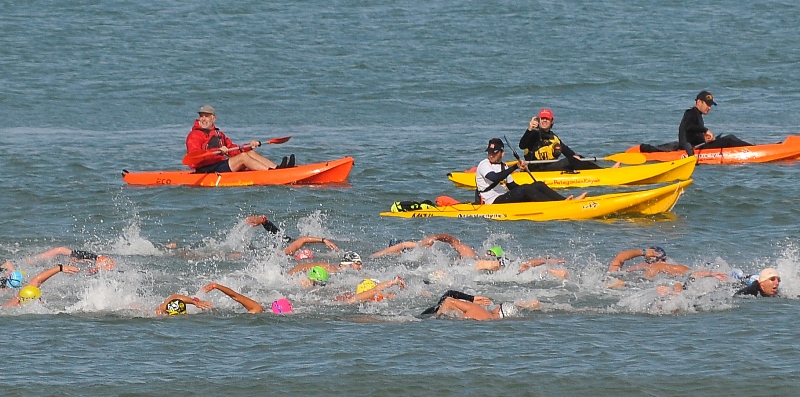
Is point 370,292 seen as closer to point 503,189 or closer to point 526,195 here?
point 526,195

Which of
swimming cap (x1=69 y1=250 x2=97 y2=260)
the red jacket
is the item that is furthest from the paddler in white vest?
swimming cap (x1=69 y1=250 x2=97 y2=260)

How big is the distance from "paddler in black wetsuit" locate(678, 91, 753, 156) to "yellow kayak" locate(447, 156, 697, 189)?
4.38 feet

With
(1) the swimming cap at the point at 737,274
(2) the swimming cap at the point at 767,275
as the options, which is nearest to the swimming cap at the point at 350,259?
(1) the swimming cap at the point at 737,274

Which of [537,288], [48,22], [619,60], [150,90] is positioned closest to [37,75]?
[150,90]

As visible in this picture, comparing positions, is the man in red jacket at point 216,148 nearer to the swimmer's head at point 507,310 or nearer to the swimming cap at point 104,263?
the swimming cap at point 104,263

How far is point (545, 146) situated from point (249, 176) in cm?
485

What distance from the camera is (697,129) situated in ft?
69.9

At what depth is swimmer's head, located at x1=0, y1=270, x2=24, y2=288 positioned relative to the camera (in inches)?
521

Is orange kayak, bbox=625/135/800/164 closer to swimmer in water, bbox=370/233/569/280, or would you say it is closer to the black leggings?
the black leggings

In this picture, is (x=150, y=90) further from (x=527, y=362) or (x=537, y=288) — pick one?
(x=527, y=362)

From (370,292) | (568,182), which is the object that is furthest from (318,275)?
(568,182)

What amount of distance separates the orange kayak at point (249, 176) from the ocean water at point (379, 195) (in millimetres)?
250

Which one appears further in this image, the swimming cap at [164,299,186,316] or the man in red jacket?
the man in red jacket

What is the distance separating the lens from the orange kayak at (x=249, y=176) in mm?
19969
